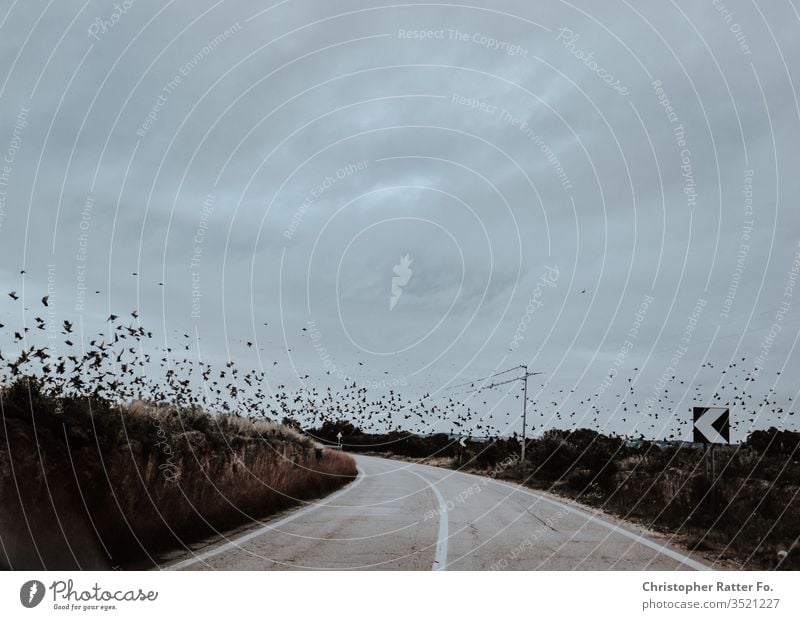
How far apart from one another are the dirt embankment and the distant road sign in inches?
364

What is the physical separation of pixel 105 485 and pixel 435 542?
190 inches

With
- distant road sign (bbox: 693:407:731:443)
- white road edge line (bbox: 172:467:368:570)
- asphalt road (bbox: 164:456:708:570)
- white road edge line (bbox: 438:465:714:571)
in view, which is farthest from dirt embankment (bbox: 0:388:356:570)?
distant road sign (bbox: 693:407:731:443)

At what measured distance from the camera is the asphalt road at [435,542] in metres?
8.07

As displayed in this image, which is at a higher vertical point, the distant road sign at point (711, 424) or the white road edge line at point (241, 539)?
the distant road sign at point (711, 424)

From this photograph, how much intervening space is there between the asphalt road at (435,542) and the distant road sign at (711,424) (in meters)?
2.46

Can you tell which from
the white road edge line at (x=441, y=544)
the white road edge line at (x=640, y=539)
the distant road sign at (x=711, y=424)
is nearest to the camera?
the white road edge line at (x=441, y=544)

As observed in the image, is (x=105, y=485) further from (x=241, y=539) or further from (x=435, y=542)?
(x=435, y=542)

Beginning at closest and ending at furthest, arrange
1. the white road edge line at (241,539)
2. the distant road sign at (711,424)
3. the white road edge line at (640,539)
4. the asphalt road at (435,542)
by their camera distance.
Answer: the white road edge line at (241,539)
the asphalt road at (435,542)
the white road edge line at (640,539)
the distant road sign at (711,424)

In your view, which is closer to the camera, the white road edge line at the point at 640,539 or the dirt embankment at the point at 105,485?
the dirt embankment at the point at 105,485

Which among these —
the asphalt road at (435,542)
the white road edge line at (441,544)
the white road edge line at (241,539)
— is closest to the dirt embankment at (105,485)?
the white road edge line at (241,539)

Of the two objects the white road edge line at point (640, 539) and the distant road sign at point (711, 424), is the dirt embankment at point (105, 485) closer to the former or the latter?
the white road edge line at point (640, 539)

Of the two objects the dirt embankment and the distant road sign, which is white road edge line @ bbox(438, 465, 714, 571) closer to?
the distant road sign

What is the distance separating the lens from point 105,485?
334 inches

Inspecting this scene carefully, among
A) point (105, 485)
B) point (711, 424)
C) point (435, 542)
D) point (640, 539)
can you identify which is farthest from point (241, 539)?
point (711, 424)
